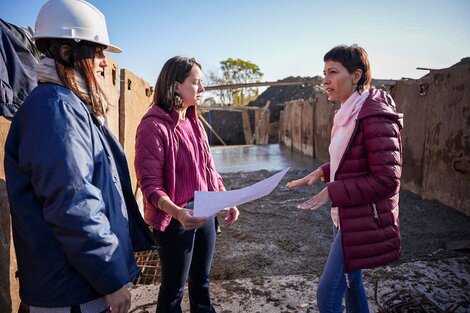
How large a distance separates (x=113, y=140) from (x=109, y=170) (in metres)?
0.19

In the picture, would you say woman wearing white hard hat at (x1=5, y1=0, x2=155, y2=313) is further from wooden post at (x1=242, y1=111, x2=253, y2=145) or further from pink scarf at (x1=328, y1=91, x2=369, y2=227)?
wooden post at (x1=242, y1=111, x2=253, y2=145)

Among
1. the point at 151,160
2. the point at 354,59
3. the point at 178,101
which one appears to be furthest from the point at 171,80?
the point at 354,59

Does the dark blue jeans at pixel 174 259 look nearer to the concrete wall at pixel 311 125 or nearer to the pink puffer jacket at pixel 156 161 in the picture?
the pink puffer jacket at pixel 156 161

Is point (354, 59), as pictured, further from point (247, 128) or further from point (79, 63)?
point (247, 128)

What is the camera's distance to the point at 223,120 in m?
19.4

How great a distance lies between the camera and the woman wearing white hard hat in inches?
39.4

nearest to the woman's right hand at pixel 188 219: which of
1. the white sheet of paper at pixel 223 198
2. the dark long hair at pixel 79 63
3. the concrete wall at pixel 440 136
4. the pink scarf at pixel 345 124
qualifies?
the white sheet of paper at pixel 223 198

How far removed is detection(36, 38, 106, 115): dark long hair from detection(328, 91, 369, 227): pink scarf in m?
1.15

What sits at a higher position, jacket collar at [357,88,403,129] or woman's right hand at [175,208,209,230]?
jacket collar at [357,88,403,129]

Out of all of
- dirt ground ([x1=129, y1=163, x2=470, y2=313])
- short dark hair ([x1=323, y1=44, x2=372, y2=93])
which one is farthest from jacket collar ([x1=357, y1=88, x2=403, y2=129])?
dirt ground ([x1=129, y1=163, x2=470, y2=313])

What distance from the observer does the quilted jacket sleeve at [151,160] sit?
1.70 meters

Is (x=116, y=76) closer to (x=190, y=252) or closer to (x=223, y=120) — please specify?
(x=190, y=252)

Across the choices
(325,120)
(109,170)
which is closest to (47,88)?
(109,170)

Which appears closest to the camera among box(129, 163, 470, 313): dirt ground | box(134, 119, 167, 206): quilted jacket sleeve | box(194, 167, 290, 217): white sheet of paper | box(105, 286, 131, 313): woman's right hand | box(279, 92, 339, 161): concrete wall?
box(105, 286, 131, 313): woman's right hand
